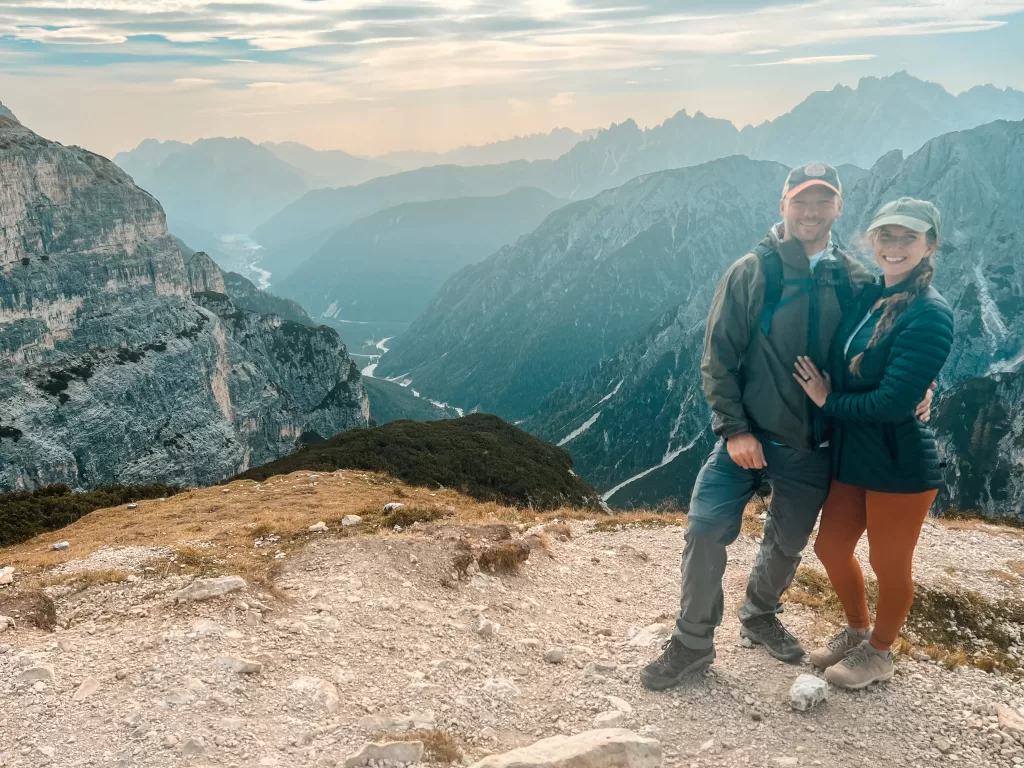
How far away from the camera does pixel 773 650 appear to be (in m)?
8.44

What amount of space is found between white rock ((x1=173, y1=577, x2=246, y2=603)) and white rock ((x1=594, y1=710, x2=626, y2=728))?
603 centimetres

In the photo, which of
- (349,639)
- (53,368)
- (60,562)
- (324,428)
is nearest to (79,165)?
(53,368)

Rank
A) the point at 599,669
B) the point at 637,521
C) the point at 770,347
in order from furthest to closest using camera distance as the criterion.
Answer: the point at 637,521 < the point at 599,669 < the point at 770,347

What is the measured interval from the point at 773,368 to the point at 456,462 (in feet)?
112

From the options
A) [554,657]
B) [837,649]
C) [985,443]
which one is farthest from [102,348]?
[985,443]

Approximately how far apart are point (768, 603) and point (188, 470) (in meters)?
102

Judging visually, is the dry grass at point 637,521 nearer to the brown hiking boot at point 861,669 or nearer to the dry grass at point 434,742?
the brown hiking boot at point 861,669

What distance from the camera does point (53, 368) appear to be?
278 ft

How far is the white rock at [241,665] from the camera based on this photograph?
794 centimetres

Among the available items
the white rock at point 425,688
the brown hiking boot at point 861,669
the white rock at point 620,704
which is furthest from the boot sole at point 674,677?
the white rock at point 425,688

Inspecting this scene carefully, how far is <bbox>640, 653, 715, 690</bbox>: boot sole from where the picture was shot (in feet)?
25.5

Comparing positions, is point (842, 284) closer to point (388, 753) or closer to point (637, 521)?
point (388, 753)

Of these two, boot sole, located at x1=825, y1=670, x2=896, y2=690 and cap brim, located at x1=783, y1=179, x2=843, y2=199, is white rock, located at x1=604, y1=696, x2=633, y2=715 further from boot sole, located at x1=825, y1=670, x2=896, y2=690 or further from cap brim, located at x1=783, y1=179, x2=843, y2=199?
cap brim, located at x1=783, y1=179, x2=843, y2=199

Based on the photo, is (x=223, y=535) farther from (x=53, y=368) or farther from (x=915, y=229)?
(x=53, y=368)
